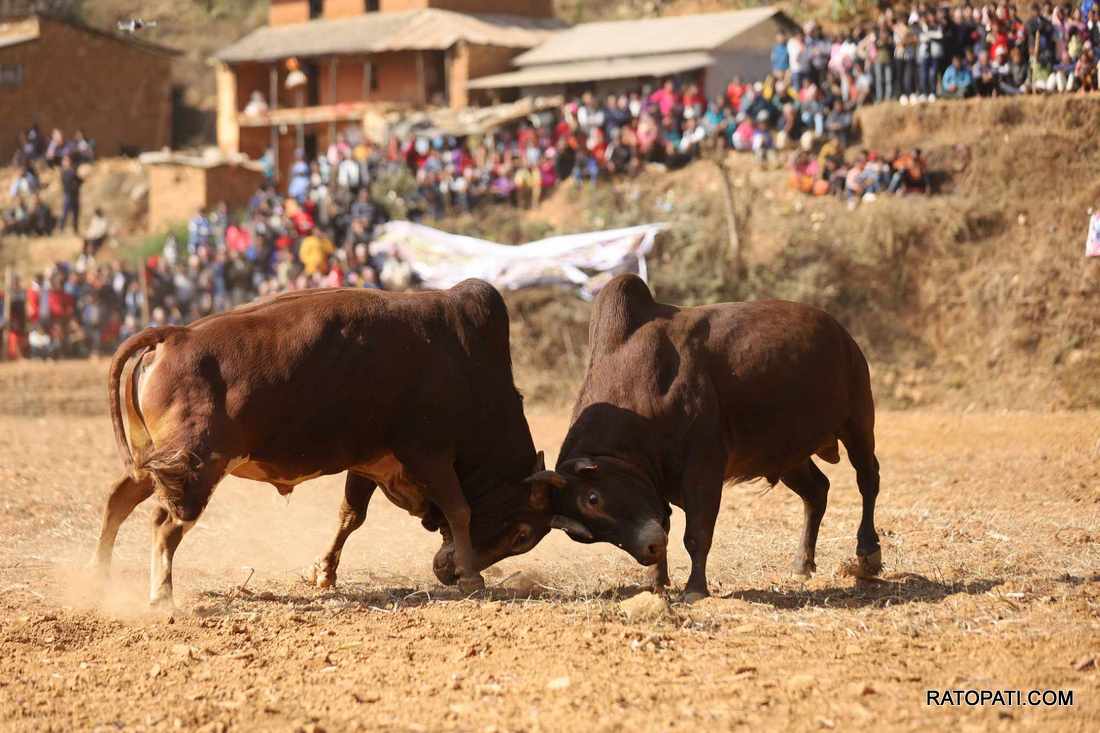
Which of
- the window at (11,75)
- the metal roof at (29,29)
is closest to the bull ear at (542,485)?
the metal roof at (29,29)

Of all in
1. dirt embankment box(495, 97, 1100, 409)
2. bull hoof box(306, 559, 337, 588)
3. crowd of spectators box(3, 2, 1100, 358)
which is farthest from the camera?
crowd of spectators box(3, 2, 1100, 358)

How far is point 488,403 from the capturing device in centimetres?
899

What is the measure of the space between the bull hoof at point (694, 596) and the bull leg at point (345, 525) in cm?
234

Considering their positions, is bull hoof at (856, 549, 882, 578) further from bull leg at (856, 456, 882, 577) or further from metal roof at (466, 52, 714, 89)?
metal roof at (466, 52, 714, 89)

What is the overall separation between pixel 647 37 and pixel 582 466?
2840 centimetres

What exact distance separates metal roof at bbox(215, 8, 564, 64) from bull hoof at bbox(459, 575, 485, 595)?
3062 cm

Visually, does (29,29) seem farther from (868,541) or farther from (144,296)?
(868,541)

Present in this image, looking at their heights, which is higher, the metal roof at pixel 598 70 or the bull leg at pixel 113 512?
the metal roof at pixel 598 70

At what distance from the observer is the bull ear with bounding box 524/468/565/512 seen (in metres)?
8.41

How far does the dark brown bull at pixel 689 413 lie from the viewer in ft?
27.5

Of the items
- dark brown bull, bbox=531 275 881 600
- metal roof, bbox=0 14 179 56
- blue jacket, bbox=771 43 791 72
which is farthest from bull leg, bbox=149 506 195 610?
metal roof, bbox=0 14 179 56

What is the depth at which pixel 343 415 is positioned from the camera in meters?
8.46

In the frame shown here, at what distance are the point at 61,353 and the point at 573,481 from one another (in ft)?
73.9

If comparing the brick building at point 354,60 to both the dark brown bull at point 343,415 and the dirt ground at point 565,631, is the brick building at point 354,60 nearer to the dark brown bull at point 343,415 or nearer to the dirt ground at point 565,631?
the dirt ground at point 565,631
